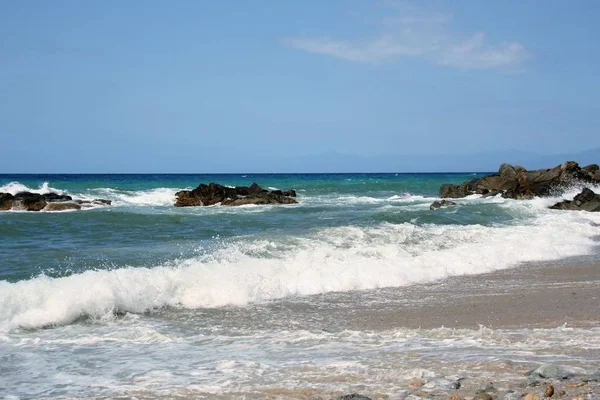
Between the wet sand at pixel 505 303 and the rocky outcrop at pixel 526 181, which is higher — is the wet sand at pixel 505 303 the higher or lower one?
the lower one

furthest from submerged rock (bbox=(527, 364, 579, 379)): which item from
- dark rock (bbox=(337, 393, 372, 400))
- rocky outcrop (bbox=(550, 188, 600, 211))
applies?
rocky outcrop (bbox=(550, 188, 600, 211))

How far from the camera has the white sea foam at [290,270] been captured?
7.88 metres

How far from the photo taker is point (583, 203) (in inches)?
957

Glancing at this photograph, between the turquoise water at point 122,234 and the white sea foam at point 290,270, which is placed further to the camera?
the turquoise water at point 122,234

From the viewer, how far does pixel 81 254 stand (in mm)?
11977

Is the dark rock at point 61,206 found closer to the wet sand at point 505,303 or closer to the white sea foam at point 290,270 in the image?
the white sea foam at point 290,270

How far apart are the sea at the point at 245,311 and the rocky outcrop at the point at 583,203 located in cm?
825

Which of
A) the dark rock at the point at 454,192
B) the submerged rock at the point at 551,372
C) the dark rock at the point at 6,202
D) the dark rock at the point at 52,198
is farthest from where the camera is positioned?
the dark rock at the point at 454,192

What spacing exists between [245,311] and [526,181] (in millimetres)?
27076

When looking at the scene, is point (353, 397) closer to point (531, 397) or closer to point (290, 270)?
point (531, 397)

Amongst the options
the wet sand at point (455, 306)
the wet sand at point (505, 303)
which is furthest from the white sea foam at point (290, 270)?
the wet sand at point (505, 303)

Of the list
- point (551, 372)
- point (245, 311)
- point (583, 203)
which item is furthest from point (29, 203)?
point (551, 372)

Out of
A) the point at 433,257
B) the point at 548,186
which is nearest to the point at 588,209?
the point at 548,186

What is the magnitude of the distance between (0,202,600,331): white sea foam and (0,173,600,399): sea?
33 mm
